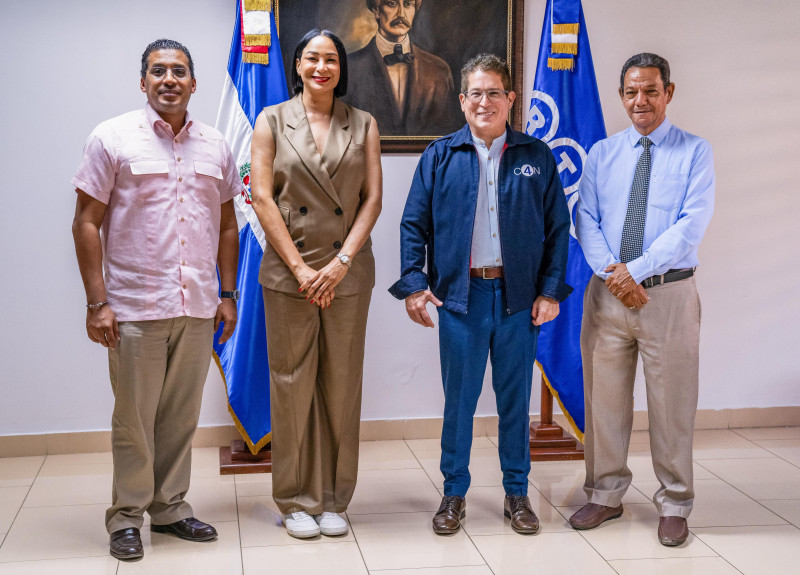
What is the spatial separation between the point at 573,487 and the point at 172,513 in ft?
5.35

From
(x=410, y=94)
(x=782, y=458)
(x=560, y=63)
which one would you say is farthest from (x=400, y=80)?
(x=782, y=458)

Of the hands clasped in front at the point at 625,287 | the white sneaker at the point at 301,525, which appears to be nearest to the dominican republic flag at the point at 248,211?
the white sneaker at the point at 301,525

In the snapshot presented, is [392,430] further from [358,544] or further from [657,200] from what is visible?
[657,200]

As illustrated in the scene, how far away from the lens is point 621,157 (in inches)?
122

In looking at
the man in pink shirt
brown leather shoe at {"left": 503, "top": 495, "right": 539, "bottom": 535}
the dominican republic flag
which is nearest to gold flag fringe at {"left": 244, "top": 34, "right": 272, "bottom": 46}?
the dominican republic flag

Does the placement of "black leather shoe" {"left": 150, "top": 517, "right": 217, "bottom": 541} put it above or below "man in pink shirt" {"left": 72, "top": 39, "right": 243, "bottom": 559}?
below

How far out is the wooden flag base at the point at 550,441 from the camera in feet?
13.2

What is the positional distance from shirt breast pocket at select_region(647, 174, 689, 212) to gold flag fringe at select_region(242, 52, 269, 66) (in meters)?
1.70

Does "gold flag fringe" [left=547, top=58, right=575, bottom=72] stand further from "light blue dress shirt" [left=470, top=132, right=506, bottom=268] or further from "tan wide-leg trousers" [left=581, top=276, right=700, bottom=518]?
"tan wide-leg trousers" [left=581, top=276, right=700, bottom=518]

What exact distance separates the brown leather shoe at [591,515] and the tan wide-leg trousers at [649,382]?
2 centimetres

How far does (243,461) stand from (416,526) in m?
1.01

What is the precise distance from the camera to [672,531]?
303cm

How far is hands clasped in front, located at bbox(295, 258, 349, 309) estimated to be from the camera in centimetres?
289

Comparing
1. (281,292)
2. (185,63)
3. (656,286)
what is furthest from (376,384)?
(185,63)
